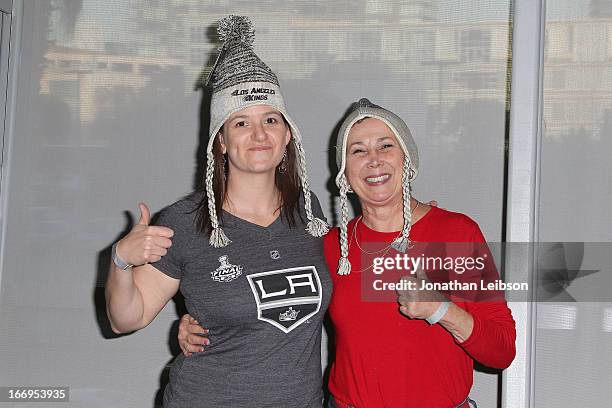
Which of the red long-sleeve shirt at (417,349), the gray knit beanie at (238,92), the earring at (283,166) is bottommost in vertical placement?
the red long-sleeve shirt at (417,349)

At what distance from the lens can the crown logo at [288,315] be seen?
67.3 inches

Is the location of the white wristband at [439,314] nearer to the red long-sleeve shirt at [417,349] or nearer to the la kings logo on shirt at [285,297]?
the red long-sleeve shirt at [417,349]

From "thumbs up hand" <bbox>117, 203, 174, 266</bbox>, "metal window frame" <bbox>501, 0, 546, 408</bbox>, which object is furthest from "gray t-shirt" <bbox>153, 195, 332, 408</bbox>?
"metal window frame" <bbox>501, 0, 546, 408</bbox>

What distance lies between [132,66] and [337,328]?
125 centimetres

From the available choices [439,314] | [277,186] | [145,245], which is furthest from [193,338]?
[439,314]

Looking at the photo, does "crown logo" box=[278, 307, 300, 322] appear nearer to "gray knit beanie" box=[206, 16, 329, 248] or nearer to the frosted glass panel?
"gray knit beanie" box=[206, 16, 329, 248]

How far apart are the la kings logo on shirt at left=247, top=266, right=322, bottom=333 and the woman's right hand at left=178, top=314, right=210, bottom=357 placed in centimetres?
16

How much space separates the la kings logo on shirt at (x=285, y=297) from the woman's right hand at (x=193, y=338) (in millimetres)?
165

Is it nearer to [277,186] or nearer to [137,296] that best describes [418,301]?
[277,186]

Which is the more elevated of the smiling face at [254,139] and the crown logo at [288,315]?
the smiling face at [254,139]

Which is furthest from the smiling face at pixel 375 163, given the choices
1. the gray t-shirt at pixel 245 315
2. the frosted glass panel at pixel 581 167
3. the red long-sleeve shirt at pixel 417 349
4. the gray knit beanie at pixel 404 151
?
the frosted glass panel at pixel 581 167

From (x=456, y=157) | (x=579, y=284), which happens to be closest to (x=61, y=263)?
(x=456, y=157)

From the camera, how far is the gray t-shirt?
66.4 inches

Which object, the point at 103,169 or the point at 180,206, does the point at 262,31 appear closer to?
the point at 103,169
